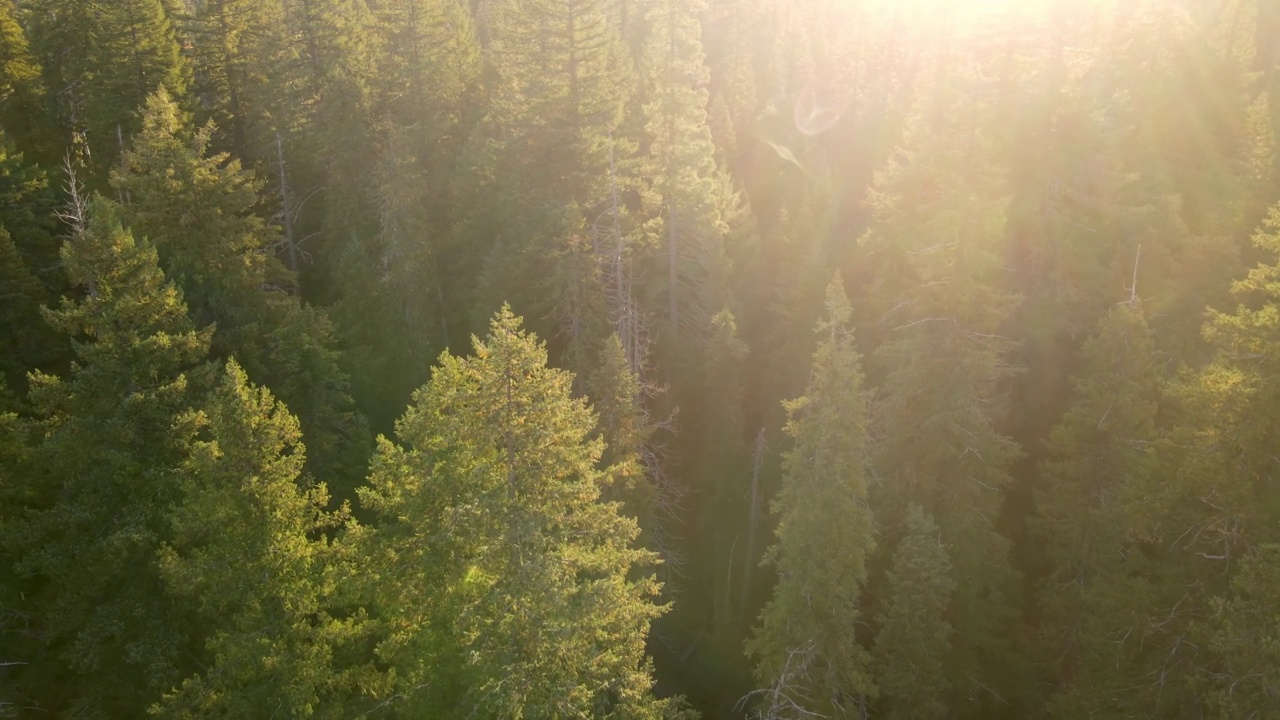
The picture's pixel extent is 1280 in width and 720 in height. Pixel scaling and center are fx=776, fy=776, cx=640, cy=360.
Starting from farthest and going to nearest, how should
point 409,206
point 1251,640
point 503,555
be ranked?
1. point 409,206
2. point 1251,640
3. point 503,555

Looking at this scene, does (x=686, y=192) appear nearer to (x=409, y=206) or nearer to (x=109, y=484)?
(x=409, y=206)

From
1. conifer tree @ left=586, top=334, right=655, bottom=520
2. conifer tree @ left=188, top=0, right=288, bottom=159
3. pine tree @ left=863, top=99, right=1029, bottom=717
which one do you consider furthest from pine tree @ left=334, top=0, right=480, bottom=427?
pine tree @ left=863, top=99, right=1029, bottom=717

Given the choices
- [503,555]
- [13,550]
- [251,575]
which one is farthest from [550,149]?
[13,550]

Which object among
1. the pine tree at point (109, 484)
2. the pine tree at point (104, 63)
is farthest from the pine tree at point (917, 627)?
the pine tree at point (104, 63)

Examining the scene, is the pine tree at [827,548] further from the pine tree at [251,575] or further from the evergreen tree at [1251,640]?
the pine tree at [251,575]

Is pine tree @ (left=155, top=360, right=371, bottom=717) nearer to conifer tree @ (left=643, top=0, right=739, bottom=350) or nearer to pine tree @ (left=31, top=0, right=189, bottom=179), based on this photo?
conifer tree @ (left=643, top=0, right=739, bottom=350)

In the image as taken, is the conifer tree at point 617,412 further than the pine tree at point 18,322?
No

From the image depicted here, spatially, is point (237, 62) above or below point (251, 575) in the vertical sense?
above
